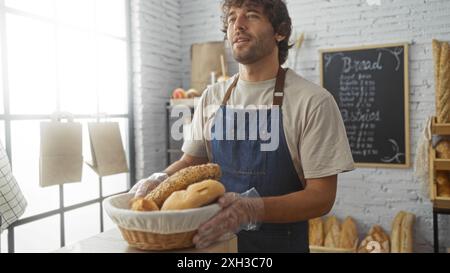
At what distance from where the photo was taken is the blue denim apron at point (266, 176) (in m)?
1.58

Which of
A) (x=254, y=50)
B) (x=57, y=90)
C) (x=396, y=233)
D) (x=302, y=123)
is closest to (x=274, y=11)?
(x=254, y=50)

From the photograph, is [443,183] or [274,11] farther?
[443,183]

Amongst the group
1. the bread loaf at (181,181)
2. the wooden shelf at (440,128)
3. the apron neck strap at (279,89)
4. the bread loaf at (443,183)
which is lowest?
the bread loaf at (443,183)

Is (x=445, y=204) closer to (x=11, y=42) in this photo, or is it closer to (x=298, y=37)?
(x=298, y=37)

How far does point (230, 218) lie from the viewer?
3.32 feet

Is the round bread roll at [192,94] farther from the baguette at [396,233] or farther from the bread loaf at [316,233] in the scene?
the baguette at [396,233]

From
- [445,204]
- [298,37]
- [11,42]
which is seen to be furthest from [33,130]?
[445,204]

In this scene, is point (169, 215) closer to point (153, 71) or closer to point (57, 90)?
point (57, 90)

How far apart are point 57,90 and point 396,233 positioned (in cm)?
273

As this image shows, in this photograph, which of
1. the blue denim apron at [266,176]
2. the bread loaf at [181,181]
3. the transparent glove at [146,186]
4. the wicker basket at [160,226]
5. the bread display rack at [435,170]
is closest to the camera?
the wicker basket at [160,226]

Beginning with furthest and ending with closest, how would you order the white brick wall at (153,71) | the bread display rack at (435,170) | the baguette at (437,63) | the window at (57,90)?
the white brick wall at (153,71) < the baguette at (437,63) < the bread display rack at (435,170) < the window at (57,90)

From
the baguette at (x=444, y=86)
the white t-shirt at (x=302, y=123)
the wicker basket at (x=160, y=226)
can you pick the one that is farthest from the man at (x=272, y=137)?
the baguette at (x=444, y=86)

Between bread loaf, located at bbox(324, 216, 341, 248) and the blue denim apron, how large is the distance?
169 centimetres

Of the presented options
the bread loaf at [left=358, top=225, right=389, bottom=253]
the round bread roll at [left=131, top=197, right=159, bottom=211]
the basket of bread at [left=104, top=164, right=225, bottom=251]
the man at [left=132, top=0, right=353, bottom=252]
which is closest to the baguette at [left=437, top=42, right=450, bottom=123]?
the bread loaf at [left=358, top=225, right=389, bottom=253]
